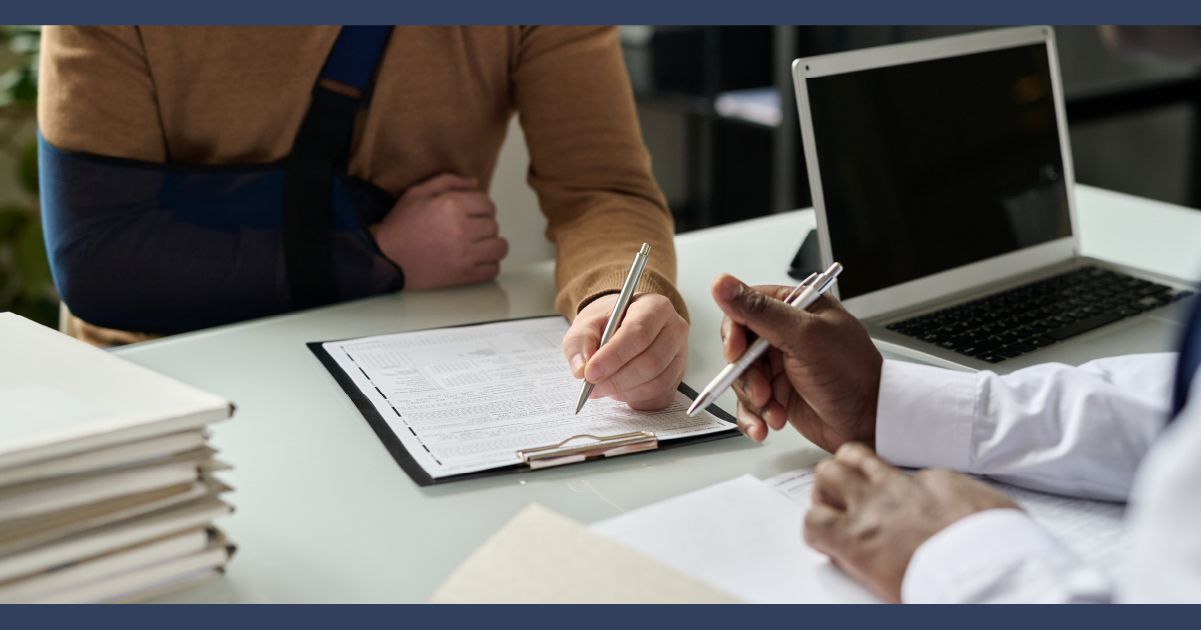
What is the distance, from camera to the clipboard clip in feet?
2.27

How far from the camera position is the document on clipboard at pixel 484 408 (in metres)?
0.70

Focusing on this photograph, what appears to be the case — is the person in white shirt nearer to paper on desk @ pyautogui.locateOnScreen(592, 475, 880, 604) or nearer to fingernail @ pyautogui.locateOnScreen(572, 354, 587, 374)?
paper on desk @ pyautogui.locateOnScreen(592, 475, 880, 604)

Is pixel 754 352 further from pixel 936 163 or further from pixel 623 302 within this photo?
pixel 936 163

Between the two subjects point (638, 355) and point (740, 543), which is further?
point (638, 355)

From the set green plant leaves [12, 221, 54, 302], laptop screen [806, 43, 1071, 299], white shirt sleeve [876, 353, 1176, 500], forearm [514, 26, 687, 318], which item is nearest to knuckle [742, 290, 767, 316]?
white shirt sleeve [876, 353, 1176, 500]

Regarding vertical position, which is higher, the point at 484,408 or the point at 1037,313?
the point at 484,408

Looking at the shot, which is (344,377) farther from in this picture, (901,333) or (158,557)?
(901,333)

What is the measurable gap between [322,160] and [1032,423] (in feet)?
2.68

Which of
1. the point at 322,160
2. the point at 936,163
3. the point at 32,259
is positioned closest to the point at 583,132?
the point at 322,160

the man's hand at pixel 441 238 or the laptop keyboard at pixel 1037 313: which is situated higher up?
the man's hand at pixel 441 238

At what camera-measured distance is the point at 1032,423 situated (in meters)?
0.67

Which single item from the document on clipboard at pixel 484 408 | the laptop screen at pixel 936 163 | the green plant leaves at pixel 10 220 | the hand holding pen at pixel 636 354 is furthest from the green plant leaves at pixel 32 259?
the laptop screen at pixel 936 163

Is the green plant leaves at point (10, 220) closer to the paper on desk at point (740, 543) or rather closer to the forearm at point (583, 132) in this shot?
the forearm at point (583, 132)

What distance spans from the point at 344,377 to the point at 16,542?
0.38m
